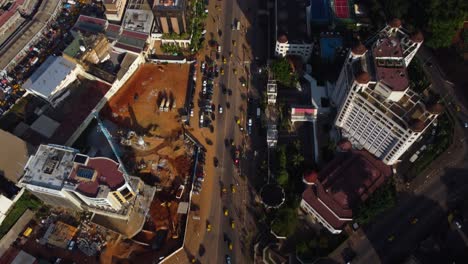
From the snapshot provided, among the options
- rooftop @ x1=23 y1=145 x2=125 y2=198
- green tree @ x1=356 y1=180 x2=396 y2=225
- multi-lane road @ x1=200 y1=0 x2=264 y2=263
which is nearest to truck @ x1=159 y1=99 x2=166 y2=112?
multi-lane road @ x1=200 y1=0 x2=264 y2=263

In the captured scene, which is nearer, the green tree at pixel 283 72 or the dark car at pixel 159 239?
the dark car at pixel 159 239

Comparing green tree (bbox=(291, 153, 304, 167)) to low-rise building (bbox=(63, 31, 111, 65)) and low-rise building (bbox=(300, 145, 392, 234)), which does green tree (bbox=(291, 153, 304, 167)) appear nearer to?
low-rise building (bbox=(300, 145, 392, 234))

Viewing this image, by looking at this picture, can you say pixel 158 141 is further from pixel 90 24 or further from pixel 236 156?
pixel 90 24

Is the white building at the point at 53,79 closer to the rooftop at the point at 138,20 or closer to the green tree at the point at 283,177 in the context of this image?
the rooftop at the point at 138,20

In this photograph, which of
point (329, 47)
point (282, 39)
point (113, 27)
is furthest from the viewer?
point (113, 27)

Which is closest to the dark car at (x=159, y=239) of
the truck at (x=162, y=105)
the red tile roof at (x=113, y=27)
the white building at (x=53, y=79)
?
the truck at (x=162, y=105)

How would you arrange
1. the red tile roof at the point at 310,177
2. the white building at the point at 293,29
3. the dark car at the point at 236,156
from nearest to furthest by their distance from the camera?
the red tile roof at the point at 310,177 < the dark car at the point at 236,156 < the white building at the point at 293,29

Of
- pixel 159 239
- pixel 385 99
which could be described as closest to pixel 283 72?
pixel 385 99
